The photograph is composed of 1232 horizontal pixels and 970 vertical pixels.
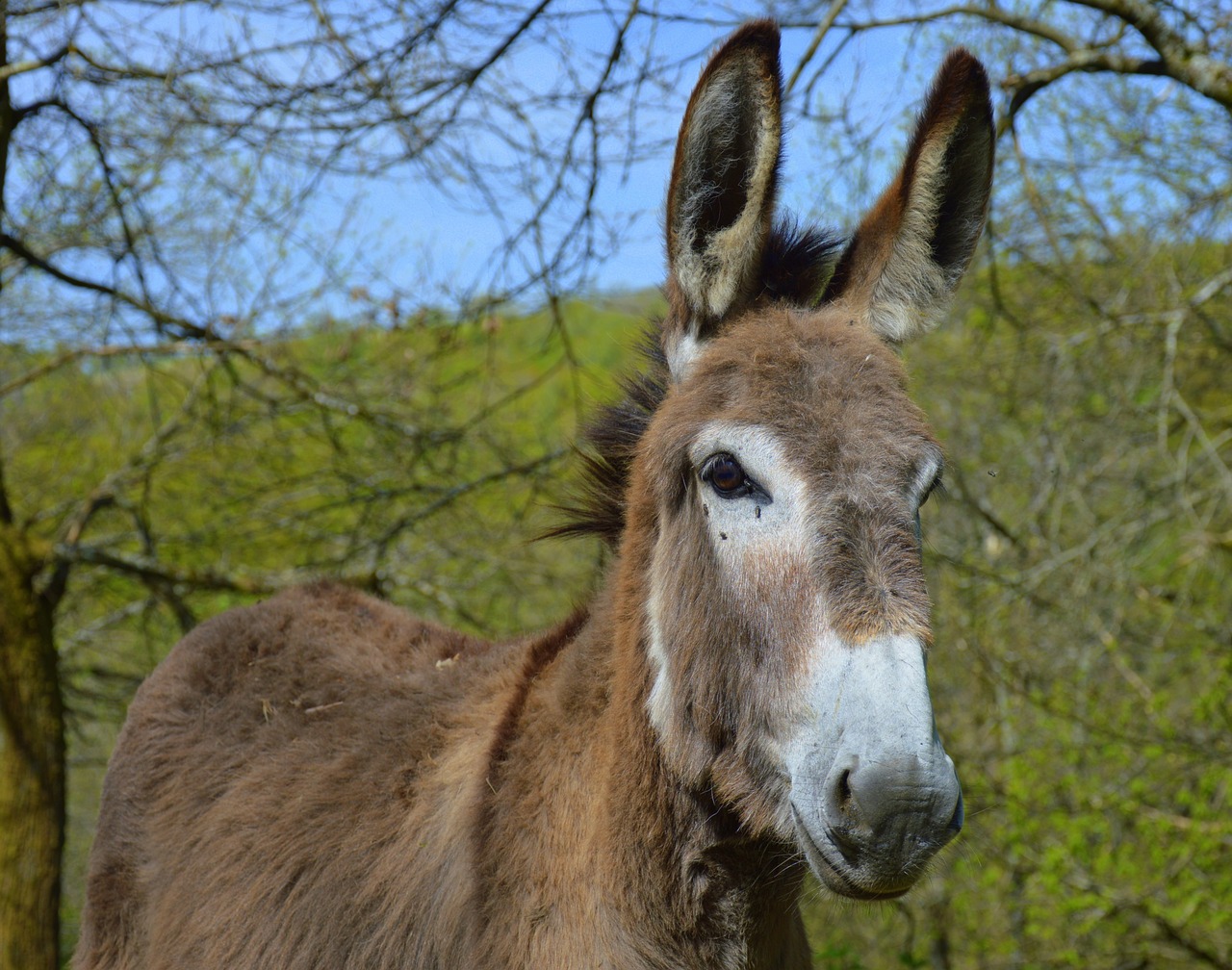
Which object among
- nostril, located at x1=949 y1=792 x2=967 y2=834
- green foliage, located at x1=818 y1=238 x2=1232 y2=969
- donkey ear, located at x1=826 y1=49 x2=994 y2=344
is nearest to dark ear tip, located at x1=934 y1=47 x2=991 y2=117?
donkey ear, located at x1=826 y1=49 x2=994 y2=344

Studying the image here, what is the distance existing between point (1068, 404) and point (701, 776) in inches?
305

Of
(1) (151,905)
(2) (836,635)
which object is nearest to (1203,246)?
(2) (836,635)

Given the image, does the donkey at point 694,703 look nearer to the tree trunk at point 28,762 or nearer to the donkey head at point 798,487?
the donkey head at point 798,487

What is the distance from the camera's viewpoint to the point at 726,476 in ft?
7.72

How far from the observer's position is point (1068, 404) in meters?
A: 8.91

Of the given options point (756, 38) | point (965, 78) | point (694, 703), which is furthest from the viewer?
point (965, 78)

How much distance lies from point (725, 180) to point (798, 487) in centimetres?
104

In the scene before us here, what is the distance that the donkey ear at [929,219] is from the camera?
278 cm

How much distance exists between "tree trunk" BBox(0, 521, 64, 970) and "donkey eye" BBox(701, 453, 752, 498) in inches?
241

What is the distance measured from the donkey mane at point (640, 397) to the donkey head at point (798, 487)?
15mm

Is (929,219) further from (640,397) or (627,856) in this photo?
(627,856)

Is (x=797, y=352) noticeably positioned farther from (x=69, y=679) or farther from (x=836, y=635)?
(x=69, y=679)

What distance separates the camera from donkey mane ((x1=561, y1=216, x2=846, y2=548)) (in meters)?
2.89

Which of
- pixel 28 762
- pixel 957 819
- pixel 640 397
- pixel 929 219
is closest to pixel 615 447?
pixel 640 397
